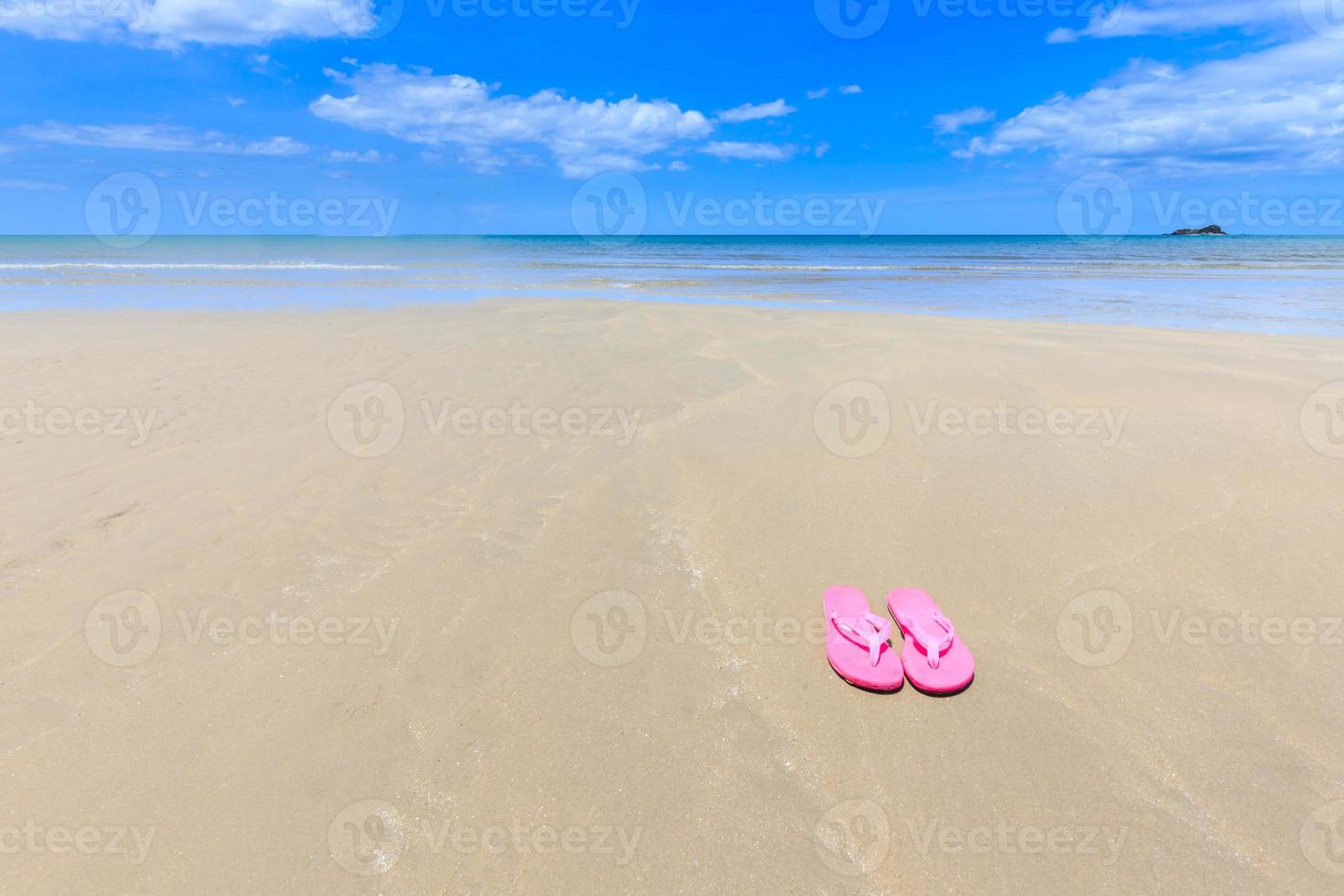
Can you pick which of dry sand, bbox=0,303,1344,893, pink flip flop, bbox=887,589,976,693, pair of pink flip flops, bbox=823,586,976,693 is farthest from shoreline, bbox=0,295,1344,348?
pair of pink flip flops, bbox=823,586,976,693

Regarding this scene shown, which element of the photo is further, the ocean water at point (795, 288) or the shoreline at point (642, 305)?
the ocean water at point (795, 288)

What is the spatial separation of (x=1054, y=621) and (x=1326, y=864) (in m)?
1.41

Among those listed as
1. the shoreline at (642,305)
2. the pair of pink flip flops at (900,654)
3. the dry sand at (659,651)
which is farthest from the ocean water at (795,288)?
the pair of pink flip flops at (900,654)

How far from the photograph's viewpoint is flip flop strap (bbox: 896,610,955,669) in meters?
3.16

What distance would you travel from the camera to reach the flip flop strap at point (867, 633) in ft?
10.5

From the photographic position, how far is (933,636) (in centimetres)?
329

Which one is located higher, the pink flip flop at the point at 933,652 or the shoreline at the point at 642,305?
the shoreline at the point at 642,305

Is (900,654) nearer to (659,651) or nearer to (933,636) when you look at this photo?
(933,636)

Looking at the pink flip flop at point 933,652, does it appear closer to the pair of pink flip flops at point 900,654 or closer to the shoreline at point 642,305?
the pair of pink flip flops at point 900,654

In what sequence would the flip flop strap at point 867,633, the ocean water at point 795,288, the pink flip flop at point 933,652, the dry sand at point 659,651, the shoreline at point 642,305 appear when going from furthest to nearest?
the ocean water at point 795,288 < the shoreline at point 642,305 < the flip flop strap at point 867,633 < the pink flip flop at point 933,652 < the dry sand at point 659,651

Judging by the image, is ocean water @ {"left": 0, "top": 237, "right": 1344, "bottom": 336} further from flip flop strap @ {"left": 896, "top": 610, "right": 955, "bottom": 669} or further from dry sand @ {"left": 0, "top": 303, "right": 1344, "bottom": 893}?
flip flop strap @ {"left": 896, "top": 610, "right": 955, "bottom": 669}

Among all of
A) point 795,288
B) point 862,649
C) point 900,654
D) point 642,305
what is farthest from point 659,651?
point 795,288

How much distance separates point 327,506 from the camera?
16.1 ft

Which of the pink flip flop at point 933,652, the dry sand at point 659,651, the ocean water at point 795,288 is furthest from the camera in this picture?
the ocean water at point 795,288
